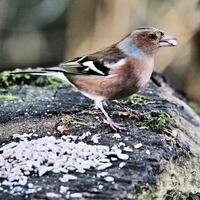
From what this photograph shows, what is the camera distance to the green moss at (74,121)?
365cm

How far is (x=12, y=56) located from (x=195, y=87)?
3413mm

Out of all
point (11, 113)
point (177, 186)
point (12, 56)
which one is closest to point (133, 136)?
point (177, 186)

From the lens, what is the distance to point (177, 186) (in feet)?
10.9

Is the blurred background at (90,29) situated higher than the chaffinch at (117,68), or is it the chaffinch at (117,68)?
the chaffinch at (117,68)

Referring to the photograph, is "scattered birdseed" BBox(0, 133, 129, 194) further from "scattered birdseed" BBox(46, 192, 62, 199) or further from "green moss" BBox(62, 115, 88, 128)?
"green moss" BBox(62, 115, 88, 128)

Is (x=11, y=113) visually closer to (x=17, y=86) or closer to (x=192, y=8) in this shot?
(x=17, y=86)

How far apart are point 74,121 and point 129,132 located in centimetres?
38

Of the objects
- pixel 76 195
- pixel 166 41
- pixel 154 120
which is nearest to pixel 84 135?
pixel 154 120

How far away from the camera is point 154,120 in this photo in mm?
3721

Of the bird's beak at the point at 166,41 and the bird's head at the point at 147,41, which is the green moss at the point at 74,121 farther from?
the bird's beak at the point at 166,41

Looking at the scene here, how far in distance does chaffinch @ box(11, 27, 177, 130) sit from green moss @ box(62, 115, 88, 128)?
161mm

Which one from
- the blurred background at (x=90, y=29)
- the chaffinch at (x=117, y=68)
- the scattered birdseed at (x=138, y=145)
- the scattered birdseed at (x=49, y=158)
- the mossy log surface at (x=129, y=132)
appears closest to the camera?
the mossy log surface at (x=129, y=132)

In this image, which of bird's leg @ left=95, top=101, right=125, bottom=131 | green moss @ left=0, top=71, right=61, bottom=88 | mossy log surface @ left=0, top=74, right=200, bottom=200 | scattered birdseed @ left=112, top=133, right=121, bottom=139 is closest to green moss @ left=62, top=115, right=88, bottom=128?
mossy log surface @ left=0, top=74, right=200, bottom=200

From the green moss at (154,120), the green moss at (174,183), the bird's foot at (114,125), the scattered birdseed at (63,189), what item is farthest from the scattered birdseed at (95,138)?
the scattered birdseed at (63,189)
